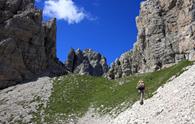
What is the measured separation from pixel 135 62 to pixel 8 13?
→ 43599 millimetres

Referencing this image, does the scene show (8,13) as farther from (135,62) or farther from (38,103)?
(135,62)

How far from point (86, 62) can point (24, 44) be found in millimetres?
77928

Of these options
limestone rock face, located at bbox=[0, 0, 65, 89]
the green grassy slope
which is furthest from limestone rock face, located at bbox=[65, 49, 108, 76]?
the green grassy slope

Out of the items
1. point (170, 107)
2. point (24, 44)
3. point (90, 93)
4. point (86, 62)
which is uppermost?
point (86, 62)

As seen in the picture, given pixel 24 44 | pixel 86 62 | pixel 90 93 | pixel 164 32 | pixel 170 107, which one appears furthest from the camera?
pixel 86 62

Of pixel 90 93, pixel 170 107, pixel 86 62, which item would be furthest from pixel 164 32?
pixel 86 62

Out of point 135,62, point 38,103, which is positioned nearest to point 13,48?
point 38,103

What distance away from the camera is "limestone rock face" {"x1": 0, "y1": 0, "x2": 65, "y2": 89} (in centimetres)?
8281

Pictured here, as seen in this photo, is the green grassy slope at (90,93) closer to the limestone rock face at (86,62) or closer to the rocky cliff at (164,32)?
the rocky cliff at (164,32)

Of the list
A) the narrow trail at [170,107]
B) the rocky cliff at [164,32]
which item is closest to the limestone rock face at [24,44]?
the rocky cliff at [164,32]

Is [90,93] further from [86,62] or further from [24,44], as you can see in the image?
[86,62]

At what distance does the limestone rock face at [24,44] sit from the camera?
8281 centimetres

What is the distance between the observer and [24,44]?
291 feet

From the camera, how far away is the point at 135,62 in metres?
116
